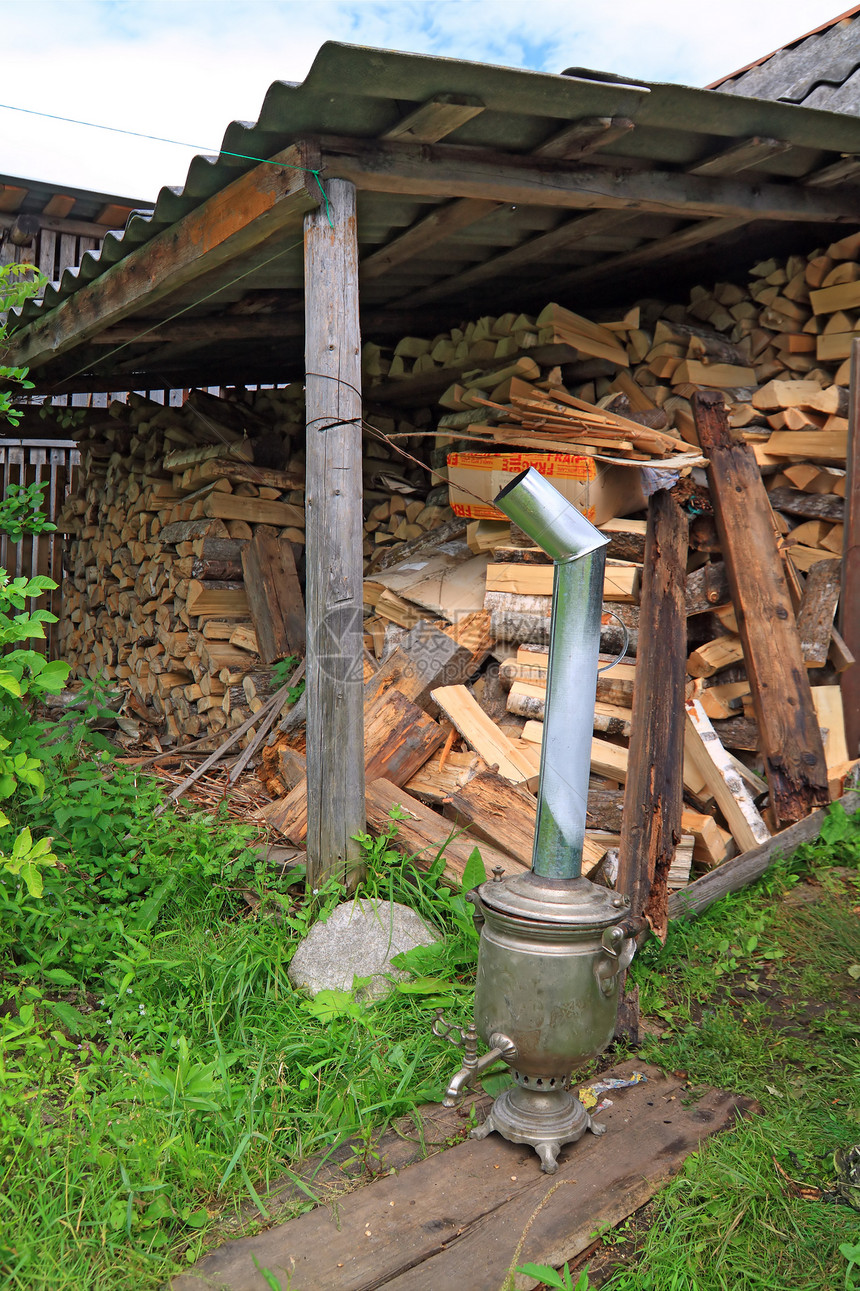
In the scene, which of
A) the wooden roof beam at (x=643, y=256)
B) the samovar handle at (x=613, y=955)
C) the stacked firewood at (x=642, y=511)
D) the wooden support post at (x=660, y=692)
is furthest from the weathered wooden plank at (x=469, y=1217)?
the wooden roof beam at (x=643, y=256)

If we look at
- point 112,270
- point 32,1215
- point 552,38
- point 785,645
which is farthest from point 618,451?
point 552,38

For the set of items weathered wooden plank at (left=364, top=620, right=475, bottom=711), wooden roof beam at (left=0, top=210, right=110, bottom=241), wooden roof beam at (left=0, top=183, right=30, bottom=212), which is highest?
wooden roof beam at (left=0, top=183, right=30, bottom=212)

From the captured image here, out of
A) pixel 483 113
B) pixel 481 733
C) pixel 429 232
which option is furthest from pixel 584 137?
pixel 481 733

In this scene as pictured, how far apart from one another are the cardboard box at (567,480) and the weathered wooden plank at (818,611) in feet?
3.05

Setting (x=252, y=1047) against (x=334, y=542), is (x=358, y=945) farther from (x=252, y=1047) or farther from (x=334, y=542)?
(x=334, y=542)

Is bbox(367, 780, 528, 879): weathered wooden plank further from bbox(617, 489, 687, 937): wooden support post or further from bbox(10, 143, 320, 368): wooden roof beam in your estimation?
bbox(10, 143, 320, 368): wooden roof beam

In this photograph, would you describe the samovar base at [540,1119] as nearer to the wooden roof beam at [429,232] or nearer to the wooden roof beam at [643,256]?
the wooden roof beam at [429,232]

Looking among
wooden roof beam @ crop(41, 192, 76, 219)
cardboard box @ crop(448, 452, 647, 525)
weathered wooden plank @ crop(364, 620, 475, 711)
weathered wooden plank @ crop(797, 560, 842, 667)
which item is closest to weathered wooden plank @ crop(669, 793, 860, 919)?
weathered wooden plank @ crop(797, 560, 842, 667)

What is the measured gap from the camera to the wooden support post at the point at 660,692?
312cm

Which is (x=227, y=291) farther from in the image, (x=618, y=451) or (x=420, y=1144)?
(x=420, y=1144)

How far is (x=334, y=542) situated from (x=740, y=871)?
212cm

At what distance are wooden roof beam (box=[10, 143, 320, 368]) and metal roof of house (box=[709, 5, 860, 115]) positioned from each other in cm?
217

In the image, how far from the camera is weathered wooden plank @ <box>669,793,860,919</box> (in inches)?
136

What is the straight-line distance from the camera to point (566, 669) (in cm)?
232
